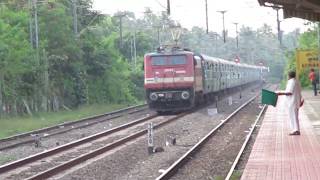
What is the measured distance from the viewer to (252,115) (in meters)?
30.4

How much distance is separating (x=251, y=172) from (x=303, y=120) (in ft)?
42.5

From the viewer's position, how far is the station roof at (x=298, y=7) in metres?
19.4

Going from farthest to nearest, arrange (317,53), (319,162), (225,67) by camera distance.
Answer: (225,67), (317,53), (319,162)

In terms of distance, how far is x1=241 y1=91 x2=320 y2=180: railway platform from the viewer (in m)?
11.6

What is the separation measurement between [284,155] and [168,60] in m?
19.1

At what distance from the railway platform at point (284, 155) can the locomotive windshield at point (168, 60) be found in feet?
36.0

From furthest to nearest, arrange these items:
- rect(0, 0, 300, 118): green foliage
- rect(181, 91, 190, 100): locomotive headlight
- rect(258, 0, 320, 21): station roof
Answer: rect(0, 0, 300, 118): green foliage → rect(181, 91, 190, 100): locomotive headlight → rect(258, 0, 320, 21): station roof

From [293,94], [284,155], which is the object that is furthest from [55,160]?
[293,94]

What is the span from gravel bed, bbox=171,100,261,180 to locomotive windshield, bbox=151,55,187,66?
25.2ft

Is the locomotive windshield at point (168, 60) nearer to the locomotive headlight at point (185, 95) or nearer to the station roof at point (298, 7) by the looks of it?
the locomotive headlight at point (185, 95)

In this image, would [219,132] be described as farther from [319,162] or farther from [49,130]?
[319,162]

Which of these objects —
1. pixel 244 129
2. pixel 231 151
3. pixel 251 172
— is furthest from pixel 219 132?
pixel 251 172

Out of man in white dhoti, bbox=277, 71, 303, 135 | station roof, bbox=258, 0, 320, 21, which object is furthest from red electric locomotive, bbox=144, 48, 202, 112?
man in white dhoti, bbox=277, 71, 303, 135

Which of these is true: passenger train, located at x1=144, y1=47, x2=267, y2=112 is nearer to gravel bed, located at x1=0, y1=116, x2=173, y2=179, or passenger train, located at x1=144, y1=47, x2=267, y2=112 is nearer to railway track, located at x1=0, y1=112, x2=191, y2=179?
railway track, located at x1=0, y1=112, x2=191, y2=179
